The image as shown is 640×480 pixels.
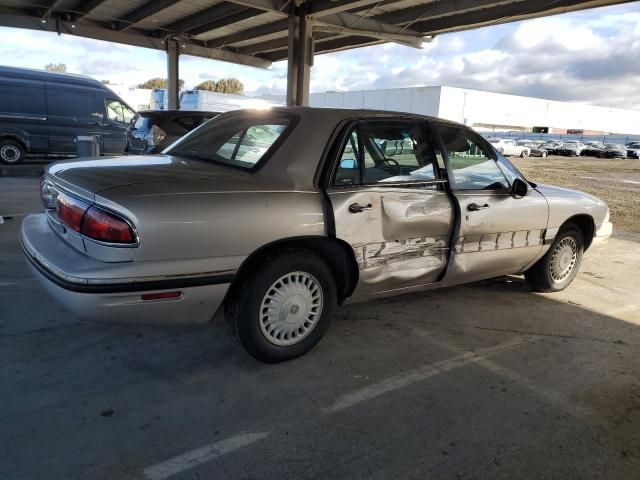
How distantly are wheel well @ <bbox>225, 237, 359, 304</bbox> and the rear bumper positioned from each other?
0.16 m

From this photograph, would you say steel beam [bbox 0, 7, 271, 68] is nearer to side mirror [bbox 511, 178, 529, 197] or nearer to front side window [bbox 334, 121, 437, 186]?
front side window [bbox 334, 121, 437, 186]

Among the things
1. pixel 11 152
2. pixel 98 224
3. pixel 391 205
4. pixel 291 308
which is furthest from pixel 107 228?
pixel 11 152

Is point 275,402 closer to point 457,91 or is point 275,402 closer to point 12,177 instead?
point 12,177

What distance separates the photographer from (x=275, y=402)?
2854mm

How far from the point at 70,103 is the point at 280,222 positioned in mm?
12912

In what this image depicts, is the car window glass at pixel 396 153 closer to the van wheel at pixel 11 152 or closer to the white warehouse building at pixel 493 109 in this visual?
the van wheel at pixel 11 152

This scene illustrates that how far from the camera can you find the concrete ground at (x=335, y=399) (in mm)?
2365

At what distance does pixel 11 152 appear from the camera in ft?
43.1

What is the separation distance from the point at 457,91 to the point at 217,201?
215 feet

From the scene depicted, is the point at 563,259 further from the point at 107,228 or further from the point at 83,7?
the point at 83,7

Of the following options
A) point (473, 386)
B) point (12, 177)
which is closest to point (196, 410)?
point (473, 386)

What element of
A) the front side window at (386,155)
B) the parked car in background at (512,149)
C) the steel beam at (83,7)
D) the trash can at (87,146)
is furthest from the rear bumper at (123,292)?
the parked car in background at (512,149)

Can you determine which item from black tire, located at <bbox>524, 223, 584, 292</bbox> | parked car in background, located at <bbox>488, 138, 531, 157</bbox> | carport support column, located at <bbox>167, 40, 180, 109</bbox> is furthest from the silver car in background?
parked car in background, located at <bbox>488, 138, 531, 157</bbox>

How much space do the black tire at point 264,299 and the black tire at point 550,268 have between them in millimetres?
2541
